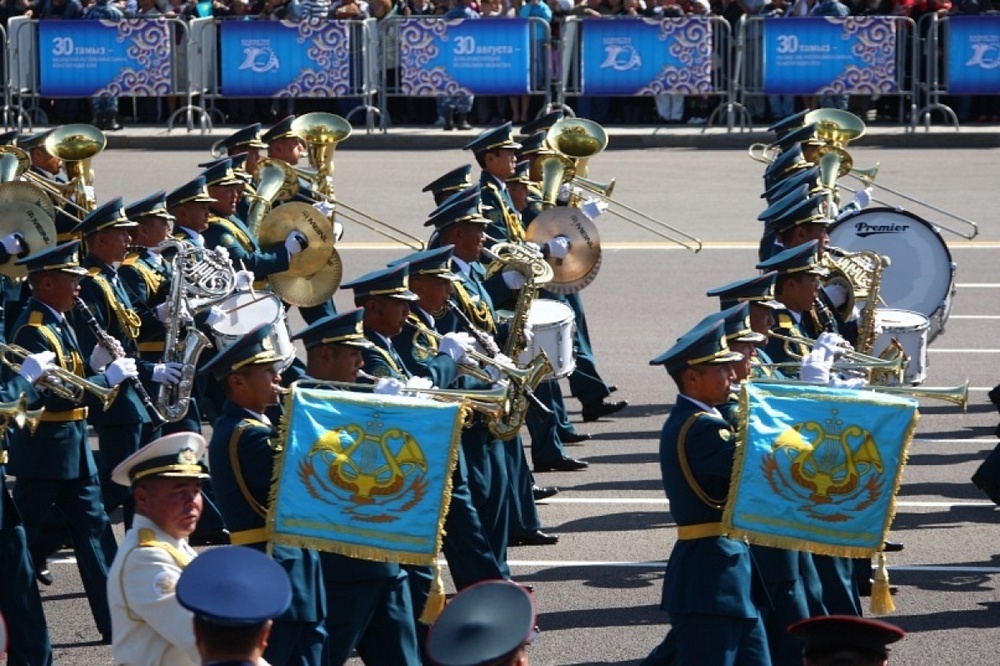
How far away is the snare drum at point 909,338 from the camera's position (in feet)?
35.4

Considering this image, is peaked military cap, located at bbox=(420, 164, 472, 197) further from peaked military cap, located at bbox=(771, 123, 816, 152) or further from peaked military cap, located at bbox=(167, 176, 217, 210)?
peaked military cap, located at bbox=(771, 123, 816, 152)

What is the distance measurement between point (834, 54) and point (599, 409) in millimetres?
10837

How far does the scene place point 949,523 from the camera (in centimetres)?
1021

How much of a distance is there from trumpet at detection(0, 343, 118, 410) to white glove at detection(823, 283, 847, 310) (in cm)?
382

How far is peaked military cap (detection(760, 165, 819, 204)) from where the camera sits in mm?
12125

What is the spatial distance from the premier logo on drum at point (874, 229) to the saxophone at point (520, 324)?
Answer: 6.45 ft

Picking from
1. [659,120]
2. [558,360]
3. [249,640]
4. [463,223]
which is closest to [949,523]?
[558,360]

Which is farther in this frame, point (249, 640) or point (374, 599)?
point (374, 599)

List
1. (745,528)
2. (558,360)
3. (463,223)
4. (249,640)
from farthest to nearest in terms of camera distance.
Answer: (558,360) < (463,223) < (745,528) < (249,640)

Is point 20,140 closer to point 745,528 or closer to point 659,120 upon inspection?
point 745,528

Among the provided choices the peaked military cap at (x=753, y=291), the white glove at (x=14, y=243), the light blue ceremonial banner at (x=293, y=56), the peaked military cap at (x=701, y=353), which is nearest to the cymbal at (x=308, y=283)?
the white glove at (x=14, y=243)

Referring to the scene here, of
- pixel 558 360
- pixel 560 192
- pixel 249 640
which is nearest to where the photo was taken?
pixel 249 640

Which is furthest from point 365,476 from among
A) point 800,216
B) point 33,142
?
point 33,142

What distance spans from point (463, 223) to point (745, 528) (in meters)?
3.53
